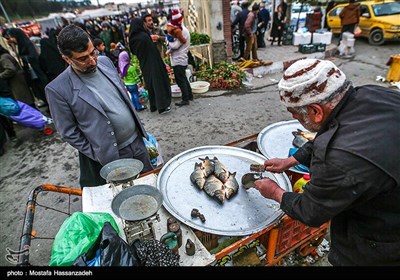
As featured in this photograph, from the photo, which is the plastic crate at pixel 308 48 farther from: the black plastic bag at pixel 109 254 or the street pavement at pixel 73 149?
the black plastic bag at pixel 109 254

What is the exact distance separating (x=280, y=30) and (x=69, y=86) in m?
11.8

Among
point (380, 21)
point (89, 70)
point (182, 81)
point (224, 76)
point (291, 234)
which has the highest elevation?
point (89, 70)

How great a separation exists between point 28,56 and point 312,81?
24.1 ft

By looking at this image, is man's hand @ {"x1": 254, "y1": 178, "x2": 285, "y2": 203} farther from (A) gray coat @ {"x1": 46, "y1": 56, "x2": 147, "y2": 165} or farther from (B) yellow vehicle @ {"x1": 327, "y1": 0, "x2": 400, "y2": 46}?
(B) yellow vehicle @ {"x1": 327, "y1": 0, "x2": 400, "y2": 46}

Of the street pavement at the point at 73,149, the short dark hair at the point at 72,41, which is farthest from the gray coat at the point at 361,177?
the street pavement at the point at 73,149

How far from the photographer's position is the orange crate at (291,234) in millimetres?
1955

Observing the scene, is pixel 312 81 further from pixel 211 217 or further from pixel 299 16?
pixel 299 16

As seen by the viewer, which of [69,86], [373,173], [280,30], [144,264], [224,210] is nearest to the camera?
[373,173]

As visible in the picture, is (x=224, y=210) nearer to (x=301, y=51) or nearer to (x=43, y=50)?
(x=43, y=50)

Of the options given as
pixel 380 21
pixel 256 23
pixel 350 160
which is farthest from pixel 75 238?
pixel 380 21

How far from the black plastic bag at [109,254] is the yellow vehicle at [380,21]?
1381cm

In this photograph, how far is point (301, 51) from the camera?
9492 millimetres

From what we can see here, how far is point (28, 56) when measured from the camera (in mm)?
6016
